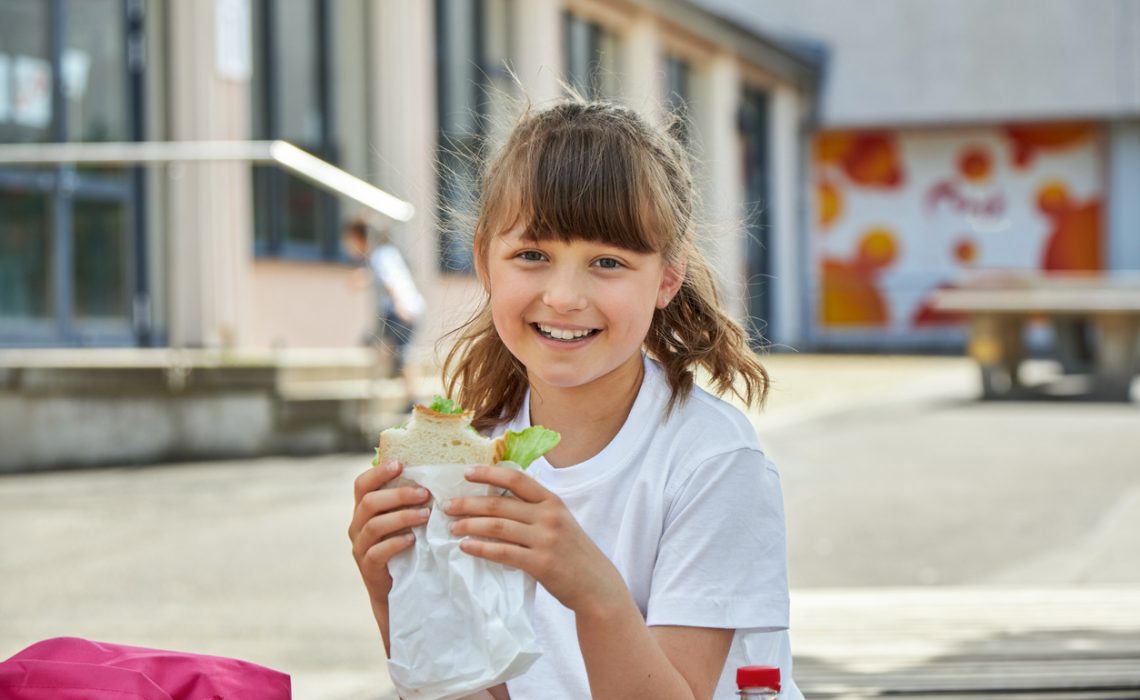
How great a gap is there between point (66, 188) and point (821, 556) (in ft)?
26.7

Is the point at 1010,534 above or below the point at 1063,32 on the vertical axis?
below

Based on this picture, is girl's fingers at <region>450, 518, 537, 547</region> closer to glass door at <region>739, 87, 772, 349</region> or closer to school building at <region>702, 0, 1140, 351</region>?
glass door at <region>739, 87, 772, 349</region>

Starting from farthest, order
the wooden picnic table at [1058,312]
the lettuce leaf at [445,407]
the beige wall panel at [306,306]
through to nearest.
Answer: the beige wall panel at [306,306] → the wooden picnic table at [1058,312] → the lettuce leaf at [445,407]

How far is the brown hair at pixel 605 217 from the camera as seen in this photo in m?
1.94

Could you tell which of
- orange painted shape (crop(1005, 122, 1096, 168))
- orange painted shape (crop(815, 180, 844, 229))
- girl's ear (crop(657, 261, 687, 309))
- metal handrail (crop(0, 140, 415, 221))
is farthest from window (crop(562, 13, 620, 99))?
girl's ear (crop(657, 261, 687, 309))

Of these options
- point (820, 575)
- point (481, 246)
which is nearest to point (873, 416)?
point (820, 575)

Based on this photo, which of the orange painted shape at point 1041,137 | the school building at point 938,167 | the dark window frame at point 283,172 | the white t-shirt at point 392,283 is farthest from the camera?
the orange painted shape at point 1041,137

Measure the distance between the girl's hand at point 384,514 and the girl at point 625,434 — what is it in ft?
0.11

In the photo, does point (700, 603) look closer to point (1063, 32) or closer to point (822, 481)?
point (822, 481)

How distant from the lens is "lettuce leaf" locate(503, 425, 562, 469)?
1754mm

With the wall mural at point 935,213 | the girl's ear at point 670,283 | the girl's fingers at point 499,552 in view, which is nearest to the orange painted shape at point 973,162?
the wall mural at point 935,213

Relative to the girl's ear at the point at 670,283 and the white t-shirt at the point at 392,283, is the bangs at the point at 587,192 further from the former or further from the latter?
the white t-shirt at the point at 392,283

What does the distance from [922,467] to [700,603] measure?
767cm

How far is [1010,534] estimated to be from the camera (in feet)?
22.5
